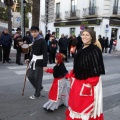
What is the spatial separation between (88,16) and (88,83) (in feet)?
85.6

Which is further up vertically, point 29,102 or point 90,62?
point 90,62

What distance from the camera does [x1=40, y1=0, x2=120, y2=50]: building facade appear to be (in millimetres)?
27141

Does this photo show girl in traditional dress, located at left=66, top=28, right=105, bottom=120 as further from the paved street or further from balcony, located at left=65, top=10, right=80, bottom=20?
balcony, located at left=65, top=10, right=80, bottom=20

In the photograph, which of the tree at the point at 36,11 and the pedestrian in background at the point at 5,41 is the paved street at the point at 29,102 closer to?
the pedestrian in background at the point at 5,41

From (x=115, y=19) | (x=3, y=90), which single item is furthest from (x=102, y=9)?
(x=3, y=90)

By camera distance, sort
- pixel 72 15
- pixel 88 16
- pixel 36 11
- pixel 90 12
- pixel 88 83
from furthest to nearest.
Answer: pixel 72 15 < pixel 88 16 < pixel 90 12 < pixel 36 11 < pixel 88 83

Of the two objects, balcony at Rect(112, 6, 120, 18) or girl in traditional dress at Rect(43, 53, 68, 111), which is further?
balcony at Rect(112, 6, 120, 18)

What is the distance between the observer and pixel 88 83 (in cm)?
347

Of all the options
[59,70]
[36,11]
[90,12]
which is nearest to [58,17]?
[90,12]

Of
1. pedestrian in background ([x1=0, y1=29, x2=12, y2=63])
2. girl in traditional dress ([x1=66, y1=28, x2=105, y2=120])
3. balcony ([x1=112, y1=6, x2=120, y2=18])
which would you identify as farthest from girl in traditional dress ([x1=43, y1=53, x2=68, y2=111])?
balcony ([x1=112, y1=6, x2=120, y2=18])

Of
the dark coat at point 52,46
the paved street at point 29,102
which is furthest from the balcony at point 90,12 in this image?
the paved street at point 29,102

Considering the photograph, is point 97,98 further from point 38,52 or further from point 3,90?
point 3,90

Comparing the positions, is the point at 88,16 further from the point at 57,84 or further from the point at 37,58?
the point at 57,84

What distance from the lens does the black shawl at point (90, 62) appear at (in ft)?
11.5
